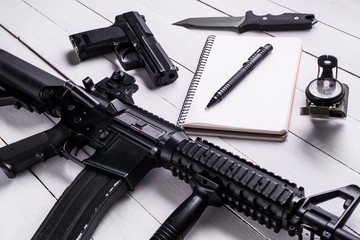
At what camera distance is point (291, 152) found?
100 cm

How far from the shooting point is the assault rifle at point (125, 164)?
2.56ft

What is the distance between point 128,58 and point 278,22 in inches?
17.1

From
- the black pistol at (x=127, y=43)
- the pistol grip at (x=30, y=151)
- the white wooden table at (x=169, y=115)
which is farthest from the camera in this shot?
the black pistol at (x=127, y=43)

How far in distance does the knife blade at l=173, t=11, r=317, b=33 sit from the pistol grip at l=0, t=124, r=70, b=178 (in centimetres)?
55

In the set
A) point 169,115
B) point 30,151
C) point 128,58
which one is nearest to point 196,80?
point 169,115

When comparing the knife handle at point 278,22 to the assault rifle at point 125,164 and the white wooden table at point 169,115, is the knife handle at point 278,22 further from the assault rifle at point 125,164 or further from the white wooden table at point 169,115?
the assault rifle at point 125,164

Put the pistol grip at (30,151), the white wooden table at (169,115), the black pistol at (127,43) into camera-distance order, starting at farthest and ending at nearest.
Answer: the black pistol at (127,43)
the pistol grip at (30,151)
the white wooden table at (169,115)

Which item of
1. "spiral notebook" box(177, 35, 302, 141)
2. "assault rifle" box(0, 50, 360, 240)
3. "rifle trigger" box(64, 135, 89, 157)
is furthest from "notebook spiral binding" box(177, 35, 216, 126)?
"rifle trigger" box(64, 135, 89, 157)

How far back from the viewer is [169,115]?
3.73ft

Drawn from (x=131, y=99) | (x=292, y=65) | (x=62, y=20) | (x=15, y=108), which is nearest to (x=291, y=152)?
(x=292, y=65)

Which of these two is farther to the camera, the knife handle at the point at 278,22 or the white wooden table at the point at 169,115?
the knife handle at the point at 278,22

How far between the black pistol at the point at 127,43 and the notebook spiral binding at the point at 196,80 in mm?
61

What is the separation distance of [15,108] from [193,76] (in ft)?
1.60

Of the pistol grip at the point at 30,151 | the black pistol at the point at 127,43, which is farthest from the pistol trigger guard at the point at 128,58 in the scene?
the pistol grip at the point at 30,151
